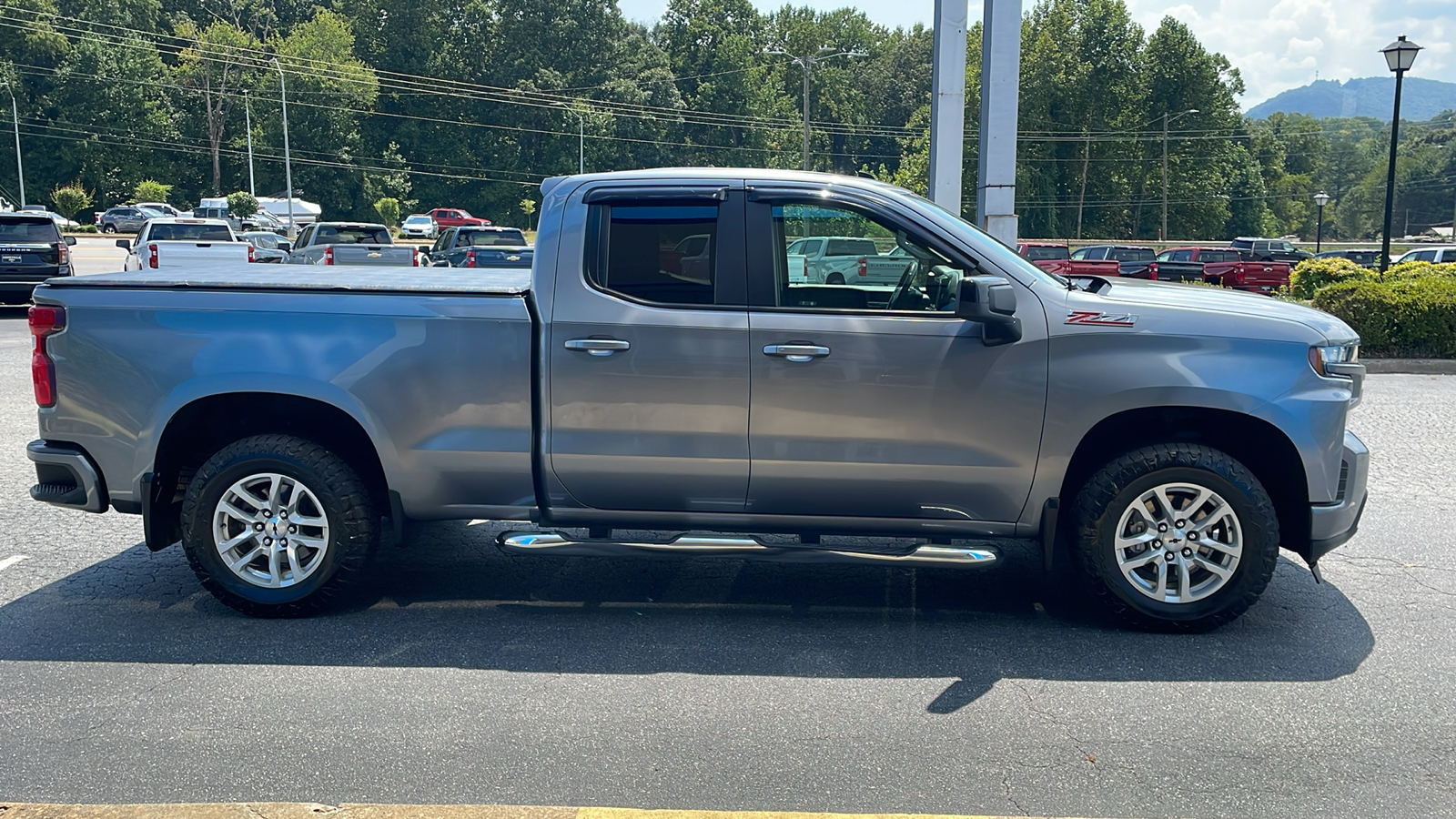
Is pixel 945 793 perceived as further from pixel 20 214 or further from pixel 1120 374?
pixel 20 214

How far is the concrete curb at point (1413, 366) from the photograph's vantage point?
571 inches

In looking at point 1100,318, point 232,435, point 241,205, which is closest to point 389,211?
point 241,205

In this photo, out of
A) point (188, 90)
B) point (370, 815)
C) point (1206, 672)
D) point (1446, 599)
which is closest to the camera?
point (370, 815)

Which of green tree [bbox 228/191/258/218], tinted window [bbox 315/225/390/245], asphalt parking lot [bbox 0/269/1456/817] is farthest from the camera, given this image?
green tree [bbox 228/191/258/218]

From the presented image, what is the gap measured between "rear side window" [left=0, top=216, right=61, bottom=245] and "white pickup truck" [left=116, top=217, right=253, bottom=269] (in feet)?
4.86

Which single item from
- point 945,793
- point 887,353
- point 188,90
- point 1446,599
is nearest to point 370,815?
point 945,793

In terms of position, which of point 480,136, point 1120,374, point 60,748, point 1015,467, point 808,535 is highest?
point 480,136

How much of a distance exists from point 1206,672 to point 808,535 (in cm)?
176

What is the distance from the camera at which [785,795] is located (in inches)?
142

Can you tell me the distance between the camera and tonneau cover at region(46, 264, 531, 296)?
5.11 metres

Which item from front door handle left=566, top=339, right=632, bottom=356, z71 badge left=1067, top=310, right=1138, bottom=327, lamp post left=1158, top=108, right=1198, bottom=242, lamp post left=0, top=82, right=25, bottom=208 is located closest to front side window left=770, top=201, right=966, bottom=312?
z71 badge left=1067, top=310, right=1138, bottom=327

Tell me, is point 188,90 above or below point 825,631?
above

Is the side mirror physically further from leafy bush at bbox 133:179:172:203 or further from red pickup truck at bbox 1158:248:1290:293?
leafy bush at bbox 133:179:172:203

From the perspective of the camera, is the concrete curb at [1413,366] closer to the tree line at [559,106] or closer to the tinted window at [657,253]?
the tinted window at [657,253]
